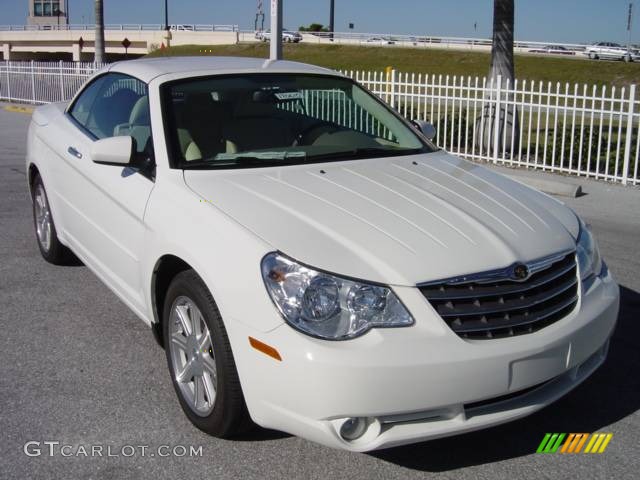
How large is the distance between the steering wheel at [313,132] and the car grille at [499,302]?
5.86 feet

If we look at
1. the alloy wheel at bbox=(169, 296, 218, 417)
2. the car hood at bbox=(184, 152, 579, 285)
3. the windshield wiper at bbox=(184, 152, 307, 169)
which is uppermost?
the windshield wiper at bbox=(184, 152, 307, 169)

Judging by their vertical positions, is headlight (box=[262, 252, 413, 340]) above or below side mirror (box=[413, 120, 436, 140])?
below

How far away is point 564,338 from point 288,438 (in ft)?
4.14

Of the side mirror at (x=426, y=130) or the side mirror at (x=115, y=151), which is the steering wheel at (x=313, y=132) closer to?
the side mirror at (x=426, y=130)

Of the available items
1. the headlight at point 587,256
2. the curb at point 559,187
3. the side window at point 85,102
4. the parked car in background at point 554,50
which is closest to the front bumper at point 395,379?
the headlight at point 587,256

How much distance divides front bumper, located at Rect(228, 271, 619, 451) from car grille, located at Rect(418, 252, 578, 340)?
1.8 inches

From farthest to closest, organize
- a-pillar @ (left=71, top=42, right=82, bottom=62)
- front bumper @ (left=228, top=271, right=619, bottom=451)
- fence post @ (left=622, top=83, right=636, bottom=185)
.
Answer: a-pillar @ (left=71, top=42, right=82, bottom=62), fence post @ (left=622, top=83, right=636, bottom=185), front bumper @ (left=228, top=271, right=619, bottom=451)

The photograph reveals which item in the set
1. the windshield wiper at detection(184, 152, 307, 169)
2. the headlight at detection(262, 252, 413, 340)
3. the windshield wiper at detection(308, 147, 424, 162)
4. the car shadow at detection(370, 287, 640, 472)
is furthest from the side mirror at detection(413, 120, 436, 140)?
the headlight at detection(262, 252, 413, 340)

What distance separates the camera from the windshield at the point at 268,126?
4.05 meters

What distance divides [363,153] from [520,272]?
1550 millimetres

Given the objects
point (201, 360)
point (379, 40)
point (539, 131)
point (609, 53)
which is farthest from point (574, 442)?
point (379, 40)

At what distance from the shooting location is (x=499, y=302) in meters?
2.98

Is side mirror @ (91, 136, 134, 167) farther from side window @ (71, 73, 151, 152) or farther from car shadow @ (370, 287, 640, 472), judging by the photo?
car shadow @ (370, 287, 640, 472)

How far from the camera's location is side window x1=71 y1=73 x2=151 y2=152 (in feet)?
14.1
